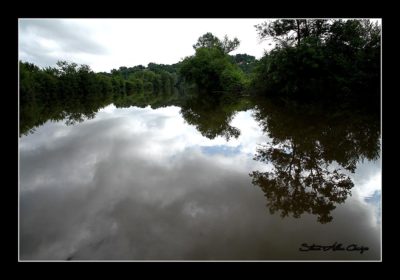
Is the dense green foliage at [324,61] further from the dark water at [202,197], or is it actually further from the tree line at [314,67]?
the dark water at [202,197]

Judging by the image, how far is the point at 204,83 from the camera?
51719 millimetres

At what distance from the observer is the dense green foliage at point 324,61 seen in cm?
2197

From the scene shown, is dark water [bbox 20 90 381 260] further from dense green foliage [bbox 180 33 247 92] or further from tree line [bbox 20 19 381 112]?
dense green foliage [bbox 180 33 247 92]

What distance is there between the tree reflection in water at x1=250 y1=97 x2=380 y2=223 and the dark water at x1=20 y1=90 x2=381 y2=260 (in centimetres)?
3

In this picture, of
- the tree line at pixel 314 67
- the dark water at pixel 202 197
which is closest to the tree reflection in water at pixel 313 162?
the dark water at pixel 202 197

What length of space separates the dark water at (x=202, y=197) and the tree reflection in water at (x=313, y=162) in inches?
1.1

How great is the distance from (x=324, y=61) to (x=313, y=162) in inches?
818

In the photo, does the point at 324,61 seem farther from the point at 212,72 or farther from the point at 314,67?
the point at 212,72

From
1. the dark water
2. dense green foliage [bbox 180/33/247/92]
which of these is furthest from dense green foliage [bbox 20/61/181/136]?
dense green foliage [bbox 180/33/247/92]

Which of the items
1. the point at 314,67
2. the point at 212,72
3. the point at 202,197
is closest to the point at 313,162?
the point at 202,197
